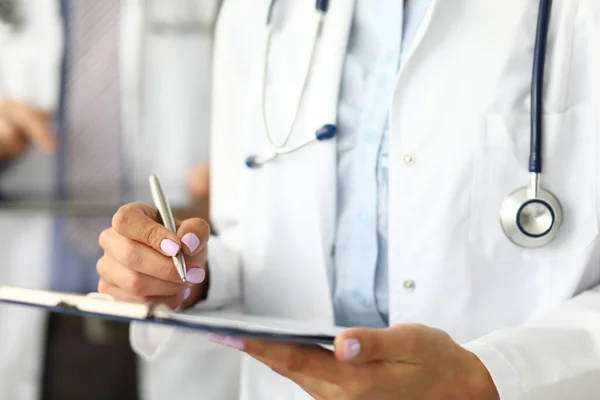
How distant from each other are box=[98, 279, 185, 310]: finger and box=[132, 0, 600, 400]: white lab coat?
2.7 inches

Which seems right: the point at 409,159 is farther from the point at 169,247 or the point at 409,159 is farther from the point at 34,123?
the point at 34,123

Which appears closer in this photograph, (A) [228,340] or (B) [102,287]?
(A) [228,340]

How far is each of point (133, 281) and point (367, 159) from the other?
0.92 ft

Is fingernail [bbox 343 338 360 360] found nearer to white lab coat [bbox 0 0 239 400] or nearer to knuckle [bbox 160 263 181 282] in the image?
knuckle [bbox 160 263 181 282]

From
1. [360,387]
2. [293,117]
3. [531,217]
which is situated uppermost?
[293,117]

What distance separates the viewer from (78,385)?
4.69 feet

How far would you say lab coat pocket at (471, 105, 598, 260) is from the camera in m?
0.57

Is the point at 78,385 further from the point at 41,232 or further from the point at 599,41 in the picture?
the point at 599,41

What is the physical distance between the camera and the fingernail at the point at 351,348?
1.17ft

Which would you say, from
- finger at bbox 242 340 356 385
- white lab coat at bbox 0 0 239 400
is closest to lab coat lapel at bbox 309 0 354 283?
finger at bbox 242 340 356 385

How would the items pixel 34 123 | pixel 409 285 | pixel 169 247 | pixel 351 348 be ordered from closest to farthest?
pixel 351 348
pixel 169 247
pixel 409 285
pixel 34 123

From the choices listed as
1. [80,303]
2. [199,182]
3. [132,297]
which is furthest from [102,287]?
[199,182]

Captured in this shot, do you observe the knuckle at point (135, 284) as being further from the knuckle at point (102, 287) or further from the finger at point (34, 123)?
the finger at point (34, 123)

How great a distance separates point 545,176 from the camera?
58 cm
